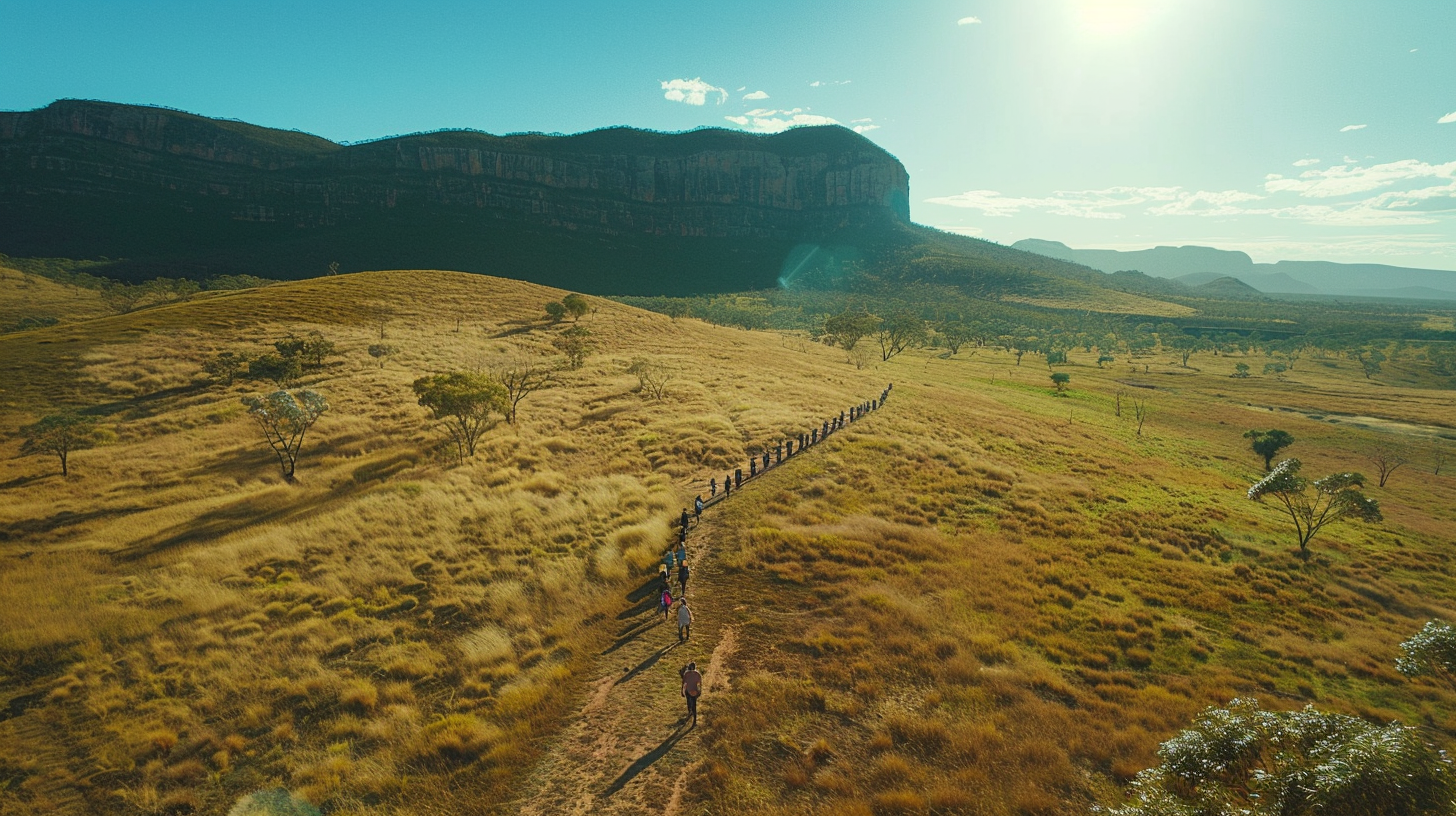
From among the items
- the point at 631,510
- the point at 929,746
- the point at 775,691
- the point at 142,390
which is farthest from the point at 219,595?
the point at 142,390

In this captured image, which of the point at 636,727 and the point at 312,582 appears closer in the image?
the point at 636,727

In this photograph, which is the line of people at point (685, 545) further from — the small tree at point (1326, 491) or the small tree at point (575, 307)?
→ the small tree at point (575, 307)

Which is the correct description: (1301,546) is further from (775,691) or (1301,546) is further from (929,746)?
(775,691)

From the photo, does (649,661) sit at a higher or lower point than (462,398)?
lower

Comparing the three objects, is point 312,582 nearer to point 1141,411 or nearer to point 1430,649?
point 1430,649

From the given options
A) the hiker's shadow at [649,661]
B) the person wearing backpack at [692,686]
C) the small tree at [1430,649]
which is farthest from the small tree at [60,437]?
the small tree at [1430,649]

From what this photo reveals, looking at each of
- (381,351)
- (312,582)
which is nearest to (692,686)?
(312,582)

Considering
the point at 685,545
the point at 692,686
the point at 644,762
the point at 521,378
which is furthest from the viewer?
the point at 521,378

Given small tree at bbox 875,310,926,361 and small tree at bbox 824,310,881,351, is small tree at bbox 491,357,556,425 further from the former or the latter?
small tree at bbox 875,310,926,361
